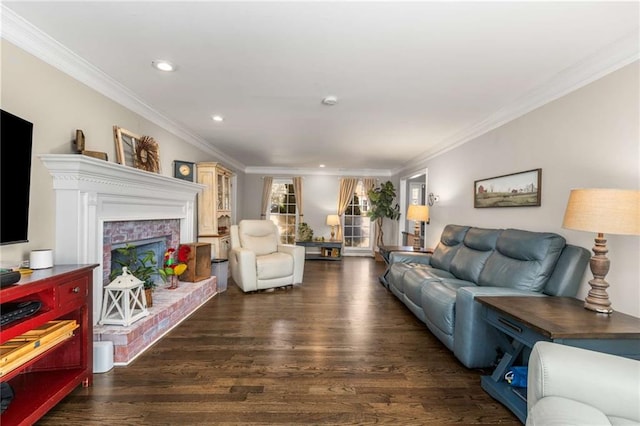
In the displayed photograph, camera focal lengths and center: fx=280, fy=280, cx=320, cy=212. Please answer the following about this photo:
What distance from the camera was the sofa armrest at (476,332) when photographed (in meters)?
2.03

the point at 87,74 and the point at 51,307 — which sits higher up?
the point at 87,74

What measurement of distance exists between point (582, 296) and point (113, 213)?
387 cm

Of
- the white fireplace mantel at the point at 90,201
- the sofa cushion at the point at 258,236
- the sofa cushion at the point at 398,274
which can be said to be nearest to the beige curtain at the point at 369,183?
the sofa cushion at the point at 258,236

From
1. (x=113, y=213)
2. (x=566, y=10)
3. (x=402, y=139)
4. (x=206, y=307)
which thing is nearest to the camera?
(x=566, y=10)

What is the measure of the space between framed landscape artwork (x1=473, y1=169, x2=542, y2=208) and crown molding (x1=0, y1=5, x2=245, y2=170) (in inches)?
151

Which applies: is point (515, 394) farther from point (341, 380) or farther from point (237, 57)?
point (237, 57)

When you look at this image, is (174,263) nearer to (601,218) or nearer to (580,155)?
(601,218)

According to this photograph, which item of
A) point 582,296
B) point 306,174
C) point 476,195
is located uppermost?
point 306,174

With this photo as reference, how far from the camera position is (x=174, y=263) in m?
3.34

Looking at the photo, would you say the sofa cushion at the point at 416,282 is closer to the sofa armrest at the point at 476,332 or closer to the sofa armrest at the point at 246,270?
the sofa armrest at the point at 476,332

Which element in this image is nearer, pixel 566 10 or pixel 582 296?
pixel 566 10

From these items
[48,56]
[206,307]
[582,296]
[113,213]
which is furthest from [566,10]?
[206,307]

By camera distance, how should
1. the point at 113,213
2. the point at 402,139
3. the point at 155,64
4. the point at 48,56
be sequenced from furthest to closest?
the point at 402,139 < the point at 113,213 < the point at 155,64 < the point at 48,56

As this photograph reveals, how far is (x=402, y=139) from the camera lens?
4.18 meters
